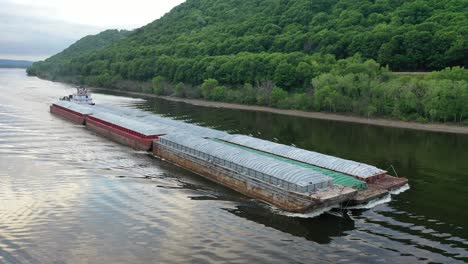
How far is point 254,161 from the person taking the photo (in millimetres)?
48812

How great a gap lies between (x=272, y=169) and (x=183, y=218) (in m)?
11.3

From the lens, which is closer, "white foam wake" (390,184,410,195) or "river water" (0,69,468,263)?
"river water" (0,69,468,263)

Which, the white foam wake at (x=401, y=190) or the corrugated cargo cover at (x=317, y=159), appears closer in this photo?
the white foam wake at (x=401, y=190)

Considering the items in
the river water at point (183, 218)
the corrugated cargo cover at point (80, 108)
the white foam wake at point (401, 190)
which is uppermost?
the corrugated cargo cover at point (80, 108)

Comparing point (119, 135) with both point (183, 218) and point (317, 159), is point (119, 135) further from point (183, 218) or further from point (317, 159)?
point (183, 218)

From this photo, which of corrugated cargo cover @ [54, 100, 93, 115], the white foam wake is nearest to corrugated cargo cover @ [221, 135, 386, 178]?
the white foam wake

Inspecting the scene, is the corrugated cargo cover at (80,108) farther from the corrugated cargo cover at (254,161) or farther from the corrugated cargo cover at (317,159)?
the corrugated cargo cover at (317,159)

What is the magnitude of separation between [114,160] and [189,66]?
124583 millimetres

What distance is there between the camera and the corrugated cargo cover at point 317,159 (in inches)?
1940

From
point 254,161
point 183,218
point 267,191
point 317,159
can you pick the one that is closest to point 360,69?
point 317,159

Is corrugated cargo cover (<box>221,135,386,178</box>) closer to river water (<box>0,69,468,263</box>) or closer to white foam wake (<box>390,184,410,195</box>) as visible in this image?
white foam wake (<box>390,184,410,195</box>)

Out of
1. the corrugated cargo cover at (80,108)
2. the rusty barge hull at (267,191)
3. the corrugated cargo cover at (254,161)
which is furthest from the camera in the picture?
the corrugated cargo cover at (80,108)

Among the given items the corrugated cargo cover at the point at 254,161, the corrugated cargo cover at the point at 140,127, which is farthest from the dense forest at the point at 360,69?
the corrugated cargo cover at the point at 254,161

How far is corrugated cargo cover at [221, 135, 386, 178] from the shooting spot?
162 feet
